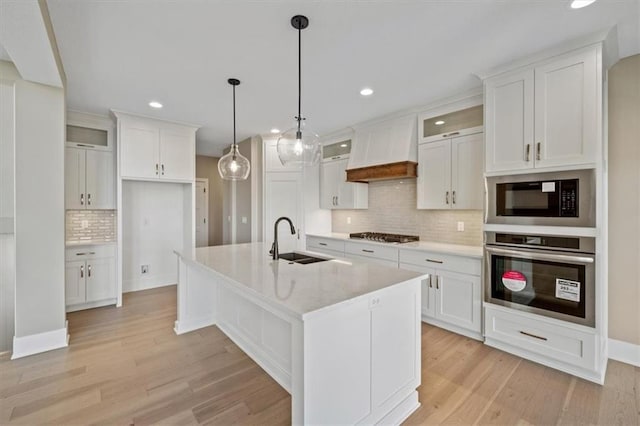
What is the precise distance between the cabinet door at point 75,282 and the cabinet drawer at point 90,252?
6cm

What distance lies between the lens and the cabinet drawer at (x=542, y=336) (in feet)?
7.37

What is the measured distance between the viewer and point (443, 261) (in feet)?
10.3

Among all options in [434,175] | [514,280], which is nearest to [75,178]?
[434,175]

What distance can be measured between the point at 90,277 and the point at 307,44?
3.93 meters

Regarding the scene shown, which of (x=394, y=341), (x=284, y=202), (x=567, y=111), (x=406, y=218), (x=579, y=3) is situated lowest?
(x=394, y=341)

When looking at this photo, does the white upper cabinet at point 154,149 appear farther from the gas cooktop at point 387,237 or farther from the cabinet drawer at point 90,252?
the gas cooktop at point 387,237

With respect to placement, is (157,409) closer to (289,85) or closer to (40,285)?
(40,285)

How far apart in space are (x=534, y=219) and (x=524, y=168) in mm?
444

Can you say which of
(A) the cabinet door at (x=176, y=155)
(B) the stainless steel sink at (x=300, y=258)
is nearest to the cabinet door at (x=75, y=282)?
(A) the cabinet door at (x=176, y=155)

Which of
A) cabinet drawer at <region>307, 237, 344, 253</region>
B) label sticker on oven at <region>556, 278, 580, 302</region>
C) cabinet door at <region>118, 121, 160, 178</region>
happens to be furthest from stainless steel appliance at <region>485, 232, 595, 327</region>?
cabinet door at <region>118, 121, 160, 178</region>

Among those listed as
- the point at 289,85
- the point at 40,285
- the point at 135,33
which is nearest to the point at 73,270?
the point at 40,285

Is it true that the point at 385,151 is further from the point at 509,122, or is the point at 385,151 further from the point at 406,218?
the point at 509,122

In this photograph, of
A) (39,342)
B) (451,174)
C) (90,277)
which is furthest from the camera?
(90,277)

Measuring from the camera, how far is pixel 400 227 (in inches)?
168
